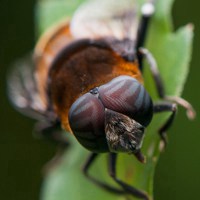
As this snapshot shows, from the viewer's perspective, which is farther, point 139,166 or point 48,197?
point 48,197

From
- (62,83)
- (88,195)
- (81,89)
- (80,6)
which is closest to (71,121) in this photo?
(81,89)

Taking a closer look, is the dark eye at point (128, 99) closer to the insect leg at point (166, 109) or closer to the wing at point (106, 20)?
the insect leg at point (166, 109)

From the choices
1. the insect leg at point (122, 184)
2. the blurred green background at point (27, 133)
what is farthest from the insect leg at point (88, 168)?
the blurred green background at point (27, 133)

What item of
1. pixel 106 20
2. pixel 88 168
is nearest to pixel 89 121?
pixel 88 168

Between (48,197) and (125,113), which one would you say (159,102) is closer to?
(125,113)

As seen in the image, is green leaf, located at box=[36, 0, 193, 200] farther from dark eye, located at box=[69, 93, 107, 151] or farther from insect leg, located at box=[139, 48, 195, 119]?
dark eye, located at box=[69, 93, 107, 151]

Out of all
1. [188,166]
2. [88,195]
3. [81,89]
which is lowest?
[188,166]

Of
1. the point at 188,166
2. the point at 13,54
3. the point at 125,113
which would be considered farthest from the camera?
the point at 13,54

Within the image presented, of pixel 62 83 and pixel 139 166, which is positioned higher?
pixel 62 83
